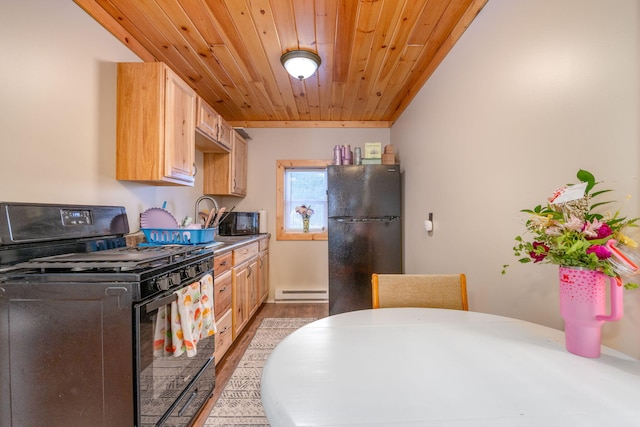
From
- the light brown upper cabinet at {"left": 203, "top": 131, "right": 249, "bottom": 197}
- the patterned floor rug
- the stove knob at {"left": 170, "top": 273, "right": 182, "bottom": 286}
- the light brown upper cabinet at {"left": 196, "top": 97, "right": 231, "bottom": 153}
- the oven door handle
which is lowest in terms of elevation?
the patterned floor rug

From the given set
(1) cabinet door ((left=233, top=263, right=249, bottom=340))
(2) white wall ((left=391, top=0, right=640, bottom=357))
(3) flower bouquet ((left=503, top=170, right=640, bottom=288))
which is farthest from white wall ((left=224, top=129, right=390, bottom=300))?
(3) flower bouquet ((left=503, top=170, right=640, bottom=288))

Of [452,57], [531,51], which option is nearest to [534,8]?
[531,51]

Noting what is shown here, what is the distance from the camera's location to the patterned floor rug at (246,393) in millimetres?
1592

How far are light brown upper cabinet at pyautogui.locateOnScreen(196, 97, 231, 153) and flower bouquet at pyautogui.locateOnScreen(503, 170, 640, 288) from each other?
7.87 feet

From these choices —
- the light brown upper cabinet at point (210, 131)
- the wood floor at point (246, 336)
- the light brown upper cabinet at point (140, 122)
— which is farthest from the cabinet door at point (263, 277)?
the light brown upper cabinet at point (140, 122)

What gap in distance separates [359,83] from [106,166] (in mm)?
2164

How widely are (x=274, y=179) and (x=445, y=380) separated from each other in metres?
3.25

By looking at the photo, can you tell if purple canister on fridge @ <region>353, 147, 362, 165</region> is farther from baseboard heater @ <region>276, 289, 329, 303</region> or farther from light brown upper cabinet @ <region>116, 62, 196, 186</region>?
light brown upper cabinet @ <region>116, 62, 196, 186</region>

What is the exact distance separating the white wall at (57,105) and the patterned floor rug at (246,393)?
1492 millimetres

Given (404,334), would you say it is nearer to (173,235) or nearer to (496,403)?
(496,403)

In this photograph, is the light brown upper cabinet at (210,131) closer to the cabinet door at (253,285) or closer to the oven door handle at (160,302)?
the cabinet door at (253,285)

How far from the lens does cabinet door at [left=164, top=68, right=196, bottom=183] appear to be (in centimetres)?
188

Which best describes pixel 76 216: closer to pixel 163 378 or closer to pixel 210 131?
pixel 163 378

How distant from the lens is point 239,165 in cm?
338
